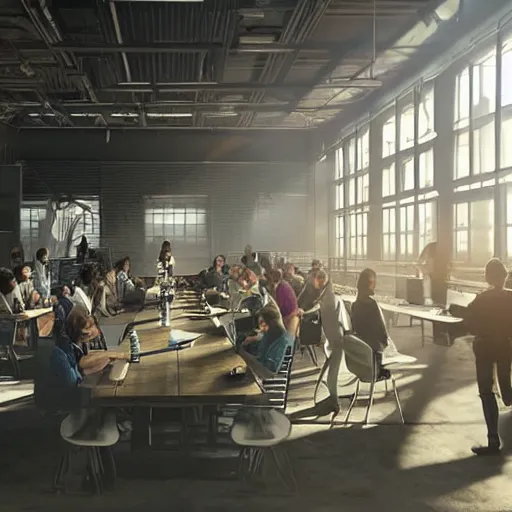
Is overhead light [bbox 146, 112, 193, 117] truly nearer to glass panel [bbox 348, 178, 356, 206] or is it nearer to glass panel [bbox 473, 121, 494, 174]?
glass panel [bbox 348, 178, 356, 206]

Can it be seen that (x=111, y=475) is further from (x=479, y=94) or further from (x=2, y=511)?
(x=479, y=94)

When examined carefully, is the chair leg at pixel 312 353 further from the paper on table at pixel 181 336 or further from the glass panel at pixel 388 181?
the paper on table at pixel 181 336

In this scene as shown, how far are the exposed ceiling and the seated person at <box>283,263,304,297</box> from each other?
2.06 metres

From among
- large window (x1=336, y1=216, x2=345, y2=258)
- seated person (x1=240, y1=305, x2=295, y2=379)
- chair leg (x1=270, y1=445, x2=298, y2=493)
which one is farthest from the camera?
large window (x1=336, y1=216, x2=345, y2=258)

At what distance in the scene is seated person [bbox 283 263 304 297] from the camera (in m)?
6.35

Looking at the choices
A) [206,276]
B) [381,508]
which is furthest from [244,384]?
[206,276]

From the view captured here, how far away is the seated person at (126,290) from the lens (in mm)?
6930

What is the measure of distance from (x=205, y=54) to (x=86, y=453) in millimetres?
4945

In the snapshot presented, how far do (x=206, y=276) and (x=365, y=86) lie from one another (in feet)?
9.58

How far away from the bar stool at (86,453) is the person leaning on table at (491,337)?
1.95m

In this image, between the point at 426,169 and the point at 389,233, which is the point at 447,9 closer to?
the point at 426,169

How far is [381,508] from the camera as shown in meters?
3.04

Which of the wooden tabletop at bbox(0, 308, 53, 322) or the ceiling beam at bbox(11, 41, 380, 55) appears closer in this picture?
the wooden tabletop at bbox(0, 308, 53, 322)

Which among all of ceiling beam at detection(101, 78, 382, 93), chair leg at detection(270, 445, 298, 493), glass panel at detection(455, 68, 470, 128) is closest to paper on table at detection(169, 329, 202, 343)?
chair leg at detection(270, 445, 298, 493)
